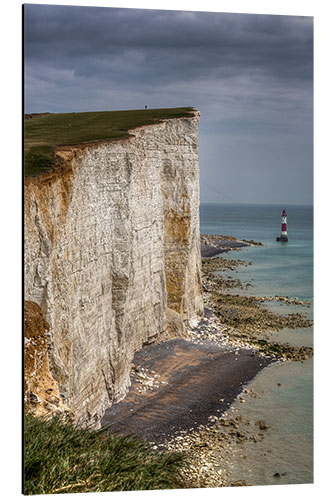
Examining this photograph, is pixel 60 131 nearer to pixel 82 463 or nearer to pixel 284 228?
pixel 284 228

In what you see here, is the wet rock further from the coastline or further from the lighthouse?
the lighthouse

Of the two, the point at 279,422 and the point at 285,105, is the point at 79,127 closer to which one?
the point at 285,105

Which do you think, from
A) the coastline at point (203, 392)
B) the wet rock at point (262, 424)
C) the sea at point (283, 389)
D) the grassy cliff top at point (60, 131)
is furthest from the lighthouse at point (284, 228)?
the wet rock at point (262, 424)

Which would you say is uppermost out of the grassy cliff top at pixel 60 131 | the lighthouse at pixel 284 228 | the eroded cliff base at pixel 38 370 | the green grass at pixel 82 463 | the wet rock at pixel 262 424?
the grassy cliff top at pixel 60 131

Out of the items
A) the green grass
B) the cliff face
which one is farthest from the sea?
the cliff face

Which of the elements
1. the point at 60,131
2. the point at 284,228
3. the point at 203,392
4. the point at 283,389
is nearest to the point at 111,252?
the point at 60,131

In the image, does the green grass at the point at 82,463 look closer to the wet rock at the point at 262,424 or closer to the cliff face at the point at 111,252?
the cliff face at the point at 111,252

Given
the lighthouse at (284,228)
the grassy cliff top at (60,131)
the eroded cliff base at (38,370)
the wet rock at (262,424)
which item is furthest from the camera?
the lighthouse at (284,228)
